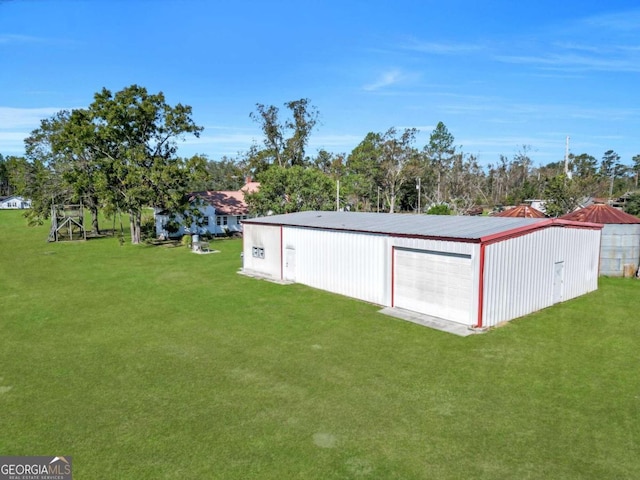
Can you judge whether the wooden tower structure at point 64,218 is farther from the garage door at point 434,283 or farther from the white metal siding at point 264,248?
the garage door at point 434,283

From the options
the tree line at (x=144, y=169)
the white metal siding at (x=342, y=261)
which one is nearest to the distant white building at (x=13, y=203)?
the tree line at (x=144, y=169)

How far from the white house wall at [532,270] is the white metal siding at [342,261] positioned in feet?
14.5

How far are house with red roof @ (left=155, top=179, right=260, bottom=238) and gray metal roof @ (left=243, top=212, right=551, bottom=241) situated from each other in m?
22.2

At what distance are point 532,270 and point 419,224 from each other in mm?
4879

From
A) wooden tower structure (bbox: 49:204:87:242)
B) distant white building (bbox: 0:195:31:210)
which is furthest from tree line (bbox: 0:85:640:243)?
distant white building (bbox: 0:195:31:210)

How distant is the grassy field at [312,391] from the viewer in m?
7.73

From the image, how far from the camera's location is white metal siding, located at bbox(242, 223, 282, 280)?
23.8 meters

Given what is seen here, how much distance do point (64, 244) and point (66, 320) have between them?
1039 inches

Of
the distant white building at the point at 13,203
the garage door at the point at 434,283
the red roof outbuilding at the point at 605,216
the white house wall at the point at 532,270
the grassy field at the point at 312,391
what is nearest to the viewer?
the grassy field at the point at 312,391

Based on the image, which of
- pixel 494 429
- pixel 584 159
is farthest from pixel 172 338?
pixel 584 159

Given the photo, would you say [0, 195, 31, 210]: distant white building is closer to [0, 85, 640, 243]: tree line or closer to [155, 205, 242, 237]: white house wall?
[0, 85, 640, 243]: tree line

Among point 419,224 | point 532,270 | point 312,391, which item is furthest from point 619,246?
point 312,391

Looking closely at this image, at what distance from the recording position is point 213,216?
47.6 m

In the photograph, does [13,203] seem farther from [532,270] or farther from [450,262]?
[532,270]
